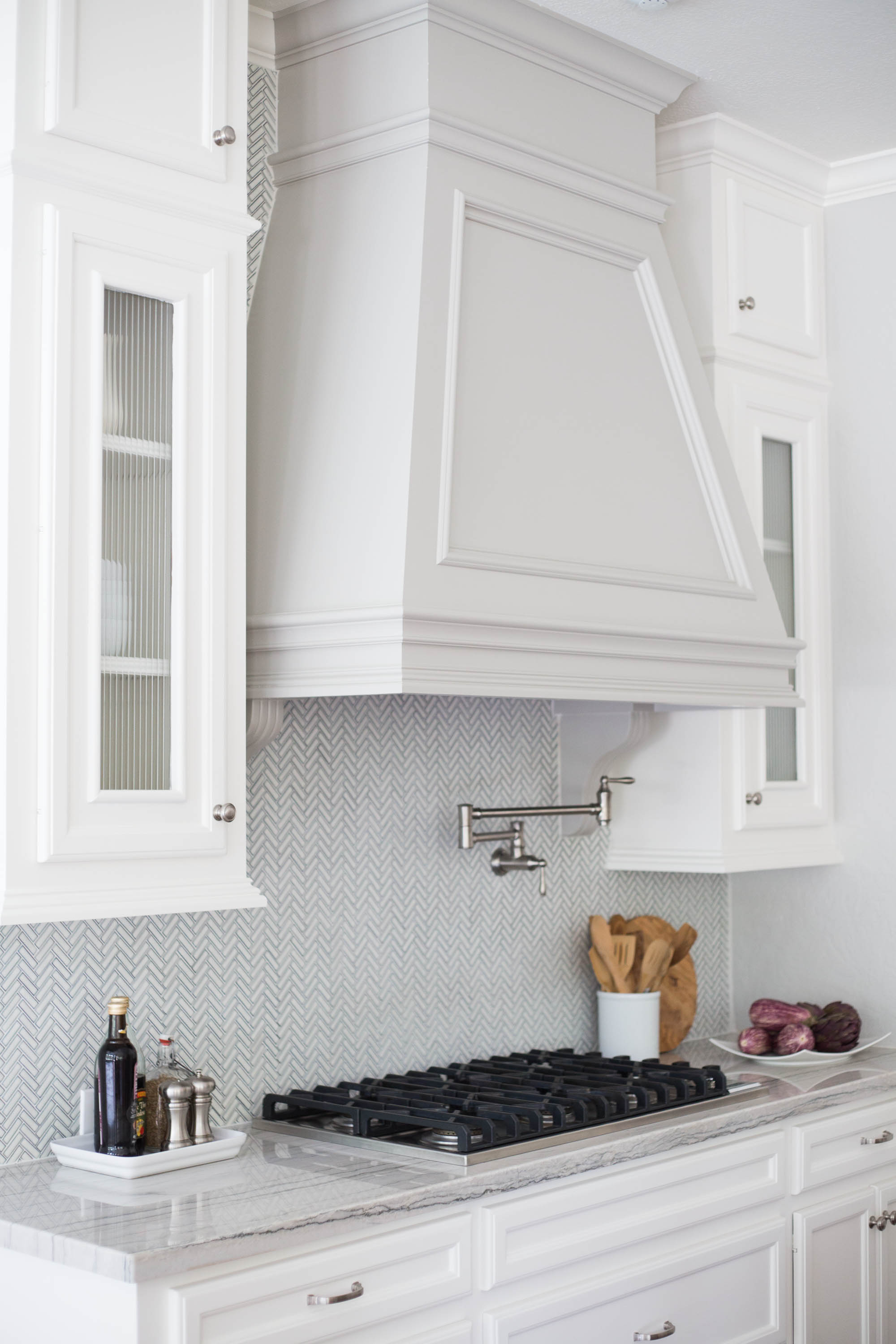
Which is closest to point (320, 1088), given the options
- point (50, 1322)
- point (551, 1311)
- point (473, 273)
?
point (551, 1311)

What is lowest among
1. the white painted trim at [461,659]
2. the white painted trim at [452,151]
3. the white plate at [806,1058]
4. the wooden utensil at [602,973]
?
the white plate at [806,1058]

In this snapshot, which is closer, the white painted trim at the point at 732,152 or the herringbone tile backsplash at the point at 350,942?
the herringbone tile backsplash at the point at 350,942

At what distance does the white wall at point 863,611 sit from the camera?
3.32 m

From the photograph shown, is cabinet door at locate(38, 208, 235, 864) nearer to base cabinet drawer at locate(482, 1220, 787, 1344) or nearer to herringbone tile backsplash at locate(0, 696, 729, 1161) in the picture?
herringbone tile backsplash at locate(0, 696, 729, 1161)

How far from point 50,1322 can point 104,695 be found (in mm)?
798

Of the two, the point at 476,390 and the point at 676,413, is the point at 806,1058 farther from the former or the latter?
the point at 476,390

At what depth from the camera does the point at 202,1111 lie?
2182 mm

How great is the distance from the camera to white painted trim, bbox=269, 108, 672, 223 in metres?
2.38

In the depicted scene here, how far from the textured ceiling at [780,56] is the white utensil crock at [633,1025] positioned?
1840mm

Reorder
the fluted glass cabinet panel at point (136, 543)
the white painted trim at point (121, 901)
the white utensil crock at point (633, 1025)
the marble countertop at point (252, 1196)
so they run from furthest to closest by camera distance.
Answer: the white utensil crock at point (633, 1025), the fluted glass cabinet panel at point (136, 543), the white painted trim at point (121, 901), the marble countertop at point (252, 1196)

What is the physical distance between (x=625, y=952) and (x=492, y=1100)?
68 cm

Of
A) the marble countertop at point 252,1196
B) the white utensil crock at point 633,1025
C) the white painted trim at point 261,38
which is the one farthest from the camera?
the white utensil crock at point 633,1025

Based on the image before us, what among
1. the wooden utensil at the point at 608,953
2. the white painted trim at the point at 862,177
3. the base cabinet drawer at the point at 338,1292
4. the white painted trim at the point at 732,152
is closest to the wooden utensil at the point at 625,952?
the wooden utensil at the point at 608,953

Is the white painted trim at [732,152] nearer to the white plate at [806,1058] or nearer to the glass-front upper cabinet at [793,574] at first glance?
the glass-front upper cabinet at [793,574]
